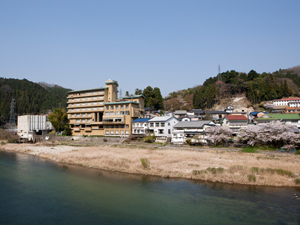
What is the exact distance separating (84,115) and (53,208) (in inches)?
1627

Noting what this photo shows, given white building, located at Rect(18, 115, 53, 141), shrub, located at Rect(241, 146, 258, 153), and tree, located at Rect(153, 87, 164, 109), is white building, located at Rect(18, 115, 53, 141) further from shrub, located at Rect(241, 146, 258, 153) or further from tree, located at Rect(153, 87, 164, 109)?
shrub, located at Rect(241, 146, 258, 153)

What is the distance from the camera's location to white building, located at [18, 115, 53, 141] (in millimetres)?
53781

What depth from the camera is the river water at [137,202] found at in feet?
41.1

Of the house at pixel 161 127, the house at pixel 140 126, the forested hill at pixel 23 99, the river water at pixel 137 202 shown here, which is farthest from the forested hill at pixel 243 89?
the river water at pixel 137 202

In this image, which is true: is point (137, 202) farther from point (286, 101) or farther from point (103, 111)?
point (286, 101)

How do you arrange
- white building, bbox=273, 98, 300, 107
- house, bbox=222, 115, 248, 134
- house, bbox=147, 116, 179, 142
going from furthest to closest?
white building, bbox=273, 98, 300, 107 < house, bbox=222, 115, 248, 134 < house, bbox=147, 116, 179, 142

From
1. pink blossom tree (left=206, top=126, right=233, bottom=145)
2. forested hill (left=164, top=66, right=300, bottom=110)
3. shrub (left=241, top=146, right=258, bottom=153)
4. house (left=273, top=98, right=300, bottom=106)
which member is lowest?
shrub (left=241, top=146, right=258, bottom=153)

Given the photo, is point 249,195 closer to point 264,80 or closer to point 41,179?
point 41,179

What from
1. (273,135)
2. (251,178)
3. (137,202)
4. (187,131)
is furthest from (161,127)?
(137,202)

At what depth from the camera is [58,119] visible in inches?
2175

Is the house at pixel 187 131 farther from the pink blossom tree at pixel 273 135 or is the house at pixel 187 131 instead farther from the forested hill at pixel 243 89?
the forested hill at pixel 243 89

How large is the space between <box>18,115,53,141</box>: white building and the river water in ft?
117

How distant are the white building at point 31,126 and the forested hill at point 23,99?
33.8m

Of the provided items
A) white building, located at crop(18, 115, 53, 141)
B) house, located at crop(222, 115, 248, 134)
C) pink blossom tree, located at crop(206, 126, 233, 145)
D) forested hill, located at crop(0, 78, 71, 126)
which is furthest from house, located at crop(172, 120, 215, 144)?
forested hill, located at crop(0, 78, 71, 126)
